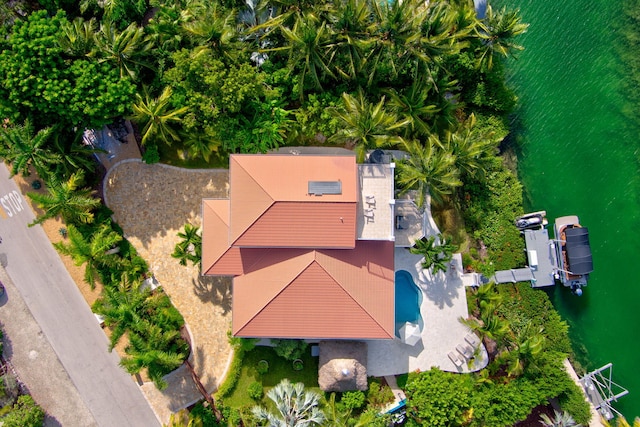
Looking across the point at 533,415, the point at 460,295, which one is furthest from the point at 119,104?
the point at 533,415

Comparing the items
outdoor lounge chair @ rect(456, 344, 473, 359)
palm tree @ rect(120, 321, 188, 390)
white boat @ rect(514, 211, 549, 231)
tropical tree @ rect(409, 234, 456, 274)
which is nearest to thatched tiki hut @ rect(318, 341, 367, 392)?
outdoor lounge chair @ rect(456, 344, 473, 359)

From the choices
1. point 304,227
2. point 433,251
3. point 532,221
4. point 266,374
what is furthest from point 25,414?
point 532,221

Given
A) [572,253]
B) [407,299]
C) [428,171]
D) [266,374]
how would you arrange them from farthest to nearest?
1. [407,299]
2. [572,253]
3. [266,374]
4. [428,171]

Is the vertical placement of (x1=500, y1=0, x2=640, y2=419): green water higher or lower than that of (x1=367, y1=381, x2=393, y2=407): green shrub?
higher

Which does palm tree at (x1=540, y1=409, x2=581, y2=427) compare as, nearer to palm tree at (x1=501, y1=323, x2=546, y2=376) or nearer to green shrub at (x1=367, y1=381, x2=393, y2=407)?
palm tree at (x1=501, y1=323, x2=546, y2=376)

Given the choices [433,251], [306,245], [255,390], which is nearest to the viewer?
[306,245]

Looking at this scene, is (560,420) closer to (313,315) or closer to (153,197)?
(313,315)
